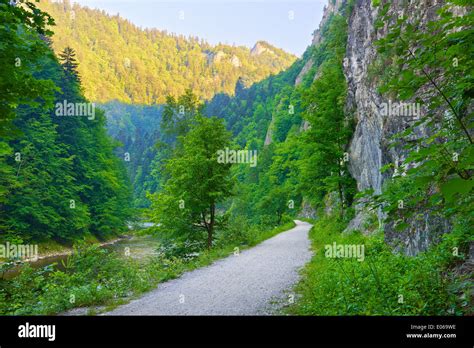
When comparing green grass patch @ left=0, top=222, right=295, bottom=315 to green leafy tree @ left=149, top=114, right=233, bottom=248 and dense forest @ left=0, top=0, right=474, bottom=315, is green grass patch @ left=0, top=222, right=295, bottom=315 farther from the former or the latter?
green leafy tree @ left=149, top=114, right=233, bottom=248

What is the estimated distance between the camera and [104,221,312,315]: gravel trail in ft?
23.7

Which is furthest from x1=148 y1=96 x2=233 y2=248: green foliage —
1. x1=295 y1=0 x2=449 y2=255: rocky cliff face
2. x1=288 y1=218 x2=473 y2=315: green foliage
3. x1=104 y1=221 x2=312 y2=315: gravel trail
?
x1=288 y1=218 x2=473 y2=315: green foliage

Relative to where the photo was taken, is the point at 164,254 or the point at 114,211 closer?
the point at 164,254

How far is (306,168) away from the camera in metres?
21.0

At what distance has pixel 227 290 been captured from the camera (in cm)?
905

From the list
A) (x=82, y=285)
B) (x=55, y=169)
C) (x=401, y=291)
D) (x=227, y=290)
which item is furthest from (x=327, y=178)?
(x=55, y=169)

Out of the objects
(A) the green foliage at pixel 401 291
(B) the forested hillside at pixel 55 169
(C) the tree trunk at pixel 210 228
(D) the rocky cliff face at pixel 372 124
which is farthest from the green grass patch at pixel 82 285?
(D) the rocky cliff face at pixel 372 124

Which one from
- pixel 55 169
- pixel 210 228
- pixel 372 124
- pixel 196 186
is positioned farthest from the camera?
pixel 55 169

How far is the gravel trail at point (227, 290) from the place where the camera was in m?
7.22

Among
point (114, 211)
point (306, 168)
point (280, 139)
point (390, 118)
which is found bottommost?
point (114, 211)

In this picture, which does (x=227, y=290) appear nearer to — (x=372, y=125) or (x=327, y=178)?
(x=372, y=125)

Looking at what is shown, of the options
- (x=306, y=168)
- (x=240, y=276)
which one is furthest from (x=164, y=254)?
(x=306, y=168)
